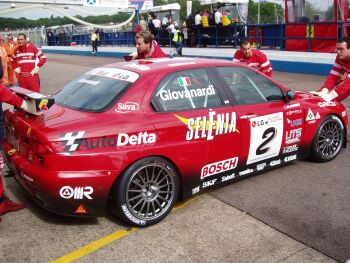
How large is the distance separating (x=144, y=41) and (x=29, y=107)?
8.24 feet

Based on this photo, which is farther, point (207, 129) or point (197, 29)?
point (197, 29)

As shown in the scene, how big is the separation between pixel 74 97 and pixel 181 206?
1548mm

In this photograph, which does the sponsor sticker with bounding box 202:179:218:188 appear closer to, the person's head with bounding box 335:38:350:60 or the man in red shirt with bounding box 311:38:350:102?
the man in red shirt with bounding box 311:38:350:102

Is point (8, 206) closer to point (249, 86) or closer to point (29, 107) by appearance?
point (29, 107)

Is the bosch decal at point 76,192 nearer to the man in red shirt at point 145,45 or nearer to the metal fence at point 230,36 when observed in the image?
the man in red shirt at point 145,45

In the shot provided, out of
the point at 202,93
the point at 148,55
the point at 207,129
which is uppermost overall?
the point at 148,55

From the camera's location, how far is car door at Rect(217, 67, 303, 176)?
439 centimetres

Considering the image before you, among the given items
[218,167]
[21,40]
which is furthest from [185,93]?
[21,40]

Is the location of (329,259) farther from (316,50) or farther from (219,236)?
(316,50)

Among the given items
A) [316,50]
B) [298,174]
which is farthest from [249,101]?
[316,50]

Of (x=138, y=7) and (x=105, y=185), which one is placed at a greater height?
(x=138, y=7)

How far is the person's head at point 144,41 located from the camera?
19.3 feet

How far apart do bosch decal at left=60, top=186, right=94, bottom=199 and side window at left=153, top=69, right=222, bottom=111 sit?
3.43ft

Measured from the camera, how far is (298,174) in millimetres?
4934
